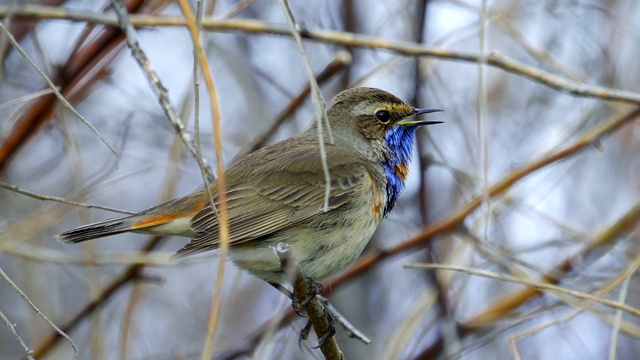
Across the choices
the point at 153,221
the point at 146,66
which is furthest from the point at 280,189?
the point at 146,66

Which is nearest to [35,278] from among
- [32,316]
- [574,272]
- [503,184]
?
[32,316]

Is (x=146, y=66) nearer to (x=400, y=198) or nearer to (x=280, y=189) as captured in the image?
(x=280, y=189)

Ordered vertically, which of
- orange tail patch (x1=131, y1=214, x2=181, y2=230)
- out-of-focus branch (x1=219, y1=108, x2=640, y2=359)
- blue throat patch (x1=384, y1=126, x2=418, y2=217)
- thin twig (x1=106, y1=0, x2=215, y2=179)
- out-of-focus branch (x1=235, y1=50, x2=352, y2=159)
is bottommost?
thin twig (x1=106, y1=0, x2=215, y2=179)

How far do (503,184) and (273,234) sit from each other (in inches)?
52.6

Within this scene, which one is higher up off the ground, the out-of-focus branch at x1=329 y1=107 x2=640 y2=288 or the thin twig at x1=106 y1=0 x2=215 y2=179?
the out-of-focus branch at x1=329 y1=107 x2=640 y2=288

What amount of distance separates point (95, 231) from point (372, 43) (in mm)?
1697

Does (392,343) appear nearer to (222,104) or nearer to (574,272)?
(574,272)

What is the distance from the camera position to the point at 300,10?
624cm

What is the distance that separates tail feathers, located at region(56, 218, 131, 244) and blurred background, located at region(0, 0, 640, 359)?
0.45 feet

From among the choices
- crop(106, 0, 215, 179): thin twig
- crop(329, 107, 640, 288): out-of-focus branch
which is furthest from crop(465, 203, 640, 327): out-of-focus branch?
crop(106, 0, 215, 179): thin twig

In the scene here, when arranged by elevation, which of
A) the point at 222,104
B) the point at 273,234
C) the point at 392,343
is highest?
the point at 222,104

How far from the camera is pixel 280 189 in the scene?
4.48 m

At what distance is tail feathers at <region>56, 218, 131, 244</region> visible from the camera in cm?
410

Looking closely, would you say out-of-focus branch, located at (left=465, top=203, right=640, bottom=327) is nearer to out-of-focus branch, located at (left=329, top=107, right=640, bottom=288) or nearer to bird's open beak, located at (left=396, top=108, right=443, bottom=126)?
out-of-focus branch, located at (left=329, top=107, right=640, bottom=288)
